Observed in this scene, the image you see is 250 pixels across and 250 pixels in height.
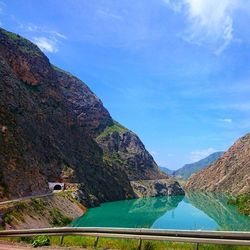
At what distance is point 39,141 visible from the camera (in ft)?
398

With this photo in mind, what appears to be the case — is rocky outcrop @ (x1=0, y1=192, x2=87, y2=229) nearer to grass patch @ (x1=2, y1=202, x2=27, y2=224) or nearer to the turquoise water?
grass patch @ (x1=2, y1=202, x2=27, y2=224)

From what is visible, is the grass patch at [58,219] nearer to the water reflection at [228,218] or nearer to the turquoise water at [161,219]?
the turquoise water at [161,219]

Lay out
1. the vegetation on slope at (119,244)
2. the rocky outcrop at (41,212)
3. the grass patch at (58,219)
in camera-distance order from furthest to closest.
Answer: the grass patch at (58,219) → the rocky outcrop at (41,212) → the vegetation on slope at (119,244)

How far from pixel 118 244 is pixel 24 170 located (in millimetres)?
70821

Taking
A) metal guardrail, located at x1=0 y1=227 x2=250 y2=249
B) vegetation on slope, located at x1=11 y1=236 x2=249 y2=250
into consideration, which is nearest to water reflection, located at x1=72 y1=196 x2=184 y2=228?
vegetation on slope, located at x1=11 y1=236 x2=249 y2=250

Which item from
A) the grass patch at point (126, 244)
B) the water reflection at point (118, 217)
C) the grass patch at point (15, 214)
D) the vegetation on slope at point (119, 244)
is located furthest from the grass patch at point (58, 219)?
the grass patch at point (126, 244)

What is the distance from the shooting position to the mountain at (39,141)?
8356 cm

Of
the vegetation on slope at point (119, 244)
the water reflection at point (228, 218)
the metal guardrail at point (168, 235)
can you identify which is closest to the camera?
the metal guardrail at point (168, 235)

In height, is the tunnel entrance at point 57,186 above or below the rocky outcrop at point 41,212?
above

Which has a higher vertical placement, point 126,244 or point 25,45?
point 25,45

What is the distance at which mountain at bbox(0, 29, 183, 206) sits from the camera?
8356 centimetres

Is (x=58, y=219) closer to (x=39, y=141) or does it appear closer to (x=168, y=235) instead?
(x=39, y=141)

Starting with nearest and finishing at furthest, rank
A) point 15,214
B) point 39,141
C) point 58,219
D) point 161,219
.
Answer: point 15,214, point 58,219, point 161,219, point 39,141

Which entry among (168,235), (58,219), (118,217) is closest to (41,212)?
(58,219)
